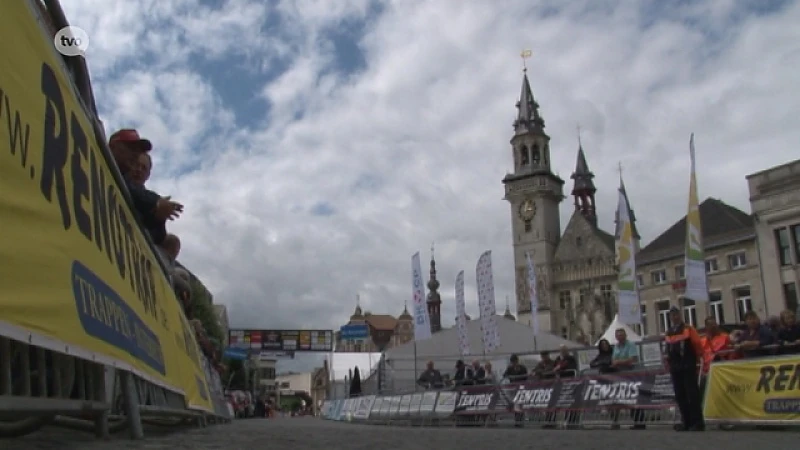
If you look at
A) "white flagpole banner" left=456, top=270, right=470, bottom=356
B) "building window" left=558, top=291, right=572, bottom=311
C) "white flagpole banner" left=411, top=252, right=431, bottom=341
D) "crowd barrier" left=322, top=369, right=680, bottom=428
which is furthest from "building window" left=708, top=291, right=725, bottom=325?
"crowd barrier" left=322, top=369, right=680, bottom=428

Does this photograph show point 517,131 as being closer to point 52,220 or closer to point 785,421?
point 785,421

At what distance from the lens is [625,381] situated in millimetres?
12422

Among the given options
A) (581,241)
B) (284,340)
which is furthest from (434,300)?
(284,340)

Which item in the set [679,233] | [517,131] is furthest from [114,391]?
[517,131]

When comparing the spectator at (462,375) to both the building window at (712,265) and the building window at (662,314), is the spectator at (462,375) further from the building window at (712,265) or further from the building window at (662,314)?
the building window at (662,314)

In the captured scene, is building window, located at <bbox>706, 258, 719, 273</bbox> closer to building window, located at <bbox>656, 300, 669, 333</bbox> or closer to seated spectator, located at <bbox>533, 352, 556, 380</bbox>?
building window, located at <bbox>656, 300, 669, 333</bbox>

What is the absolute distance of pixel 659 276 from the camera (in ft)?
195

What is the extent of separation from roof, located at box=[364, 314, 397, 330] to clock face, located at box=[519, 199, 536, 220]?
8070 centimetres

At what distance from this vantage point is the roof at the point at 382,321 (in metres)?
175

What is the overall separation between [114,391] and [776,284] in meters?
45.3

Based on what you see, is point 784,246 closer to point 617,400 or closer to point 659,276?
point 659,276

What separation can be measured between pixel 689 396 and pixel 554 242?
85.4 meters

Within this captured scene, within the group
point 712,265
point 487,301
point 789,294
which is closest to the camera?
point 487,301

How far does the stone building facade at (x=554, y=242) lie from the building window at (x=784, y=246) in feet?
120
